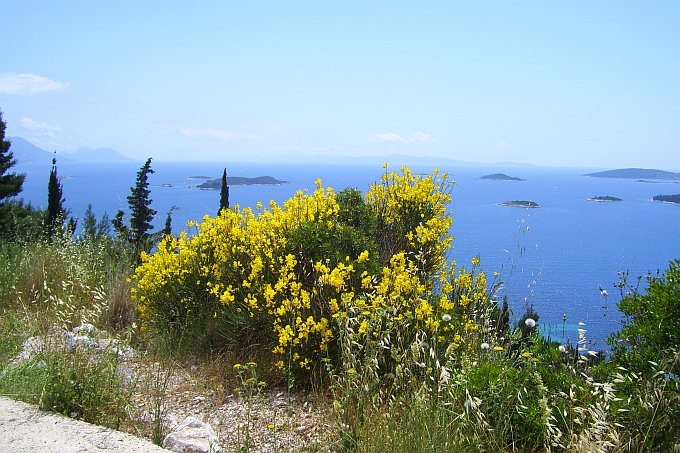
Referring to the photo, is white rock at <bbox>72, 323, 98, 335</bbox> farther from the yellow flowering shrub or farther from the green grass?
the green grass

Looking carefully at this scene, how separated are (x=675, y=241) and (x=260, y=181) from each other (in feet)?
198

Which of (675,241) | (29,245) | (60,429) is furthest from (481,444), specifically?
(675,241)

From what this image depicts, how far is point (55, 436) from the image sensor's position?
3023 mm

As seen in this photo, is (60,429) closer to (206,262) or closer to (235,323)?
(235,323)

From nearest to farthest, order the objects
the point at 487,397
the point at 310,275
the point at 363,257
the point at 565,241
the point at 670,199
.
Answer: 1. the point at 487,397
2. the point at 363,257
3. the point at 310,275
4. the point at 565,241
5. the point at 670,199

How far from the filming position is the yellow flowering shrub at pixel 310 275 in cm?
414

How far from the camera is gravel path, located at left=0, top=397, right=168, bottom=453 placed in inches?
114

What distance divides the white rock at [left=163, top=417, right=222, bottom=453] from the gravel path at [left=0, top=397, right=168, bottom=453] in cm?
11

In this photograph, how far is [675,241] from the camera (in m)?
50.7

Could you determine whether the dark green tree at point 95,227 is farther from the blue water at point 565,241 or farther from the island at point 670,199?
the island at point 670,199

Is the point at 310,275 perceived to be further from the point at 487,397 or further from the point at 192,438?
the point at 487,397

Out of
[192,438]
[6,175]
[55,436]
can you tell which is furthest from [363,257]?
[6,175]

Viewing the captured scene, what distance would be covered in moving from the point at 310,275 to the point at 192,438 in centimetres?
215

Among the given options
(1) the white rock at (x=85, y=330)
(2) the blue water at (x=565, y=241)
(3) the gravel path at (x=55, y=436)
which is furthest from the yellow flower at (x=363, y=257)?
(2) the blue water at (x=565, y=241)
